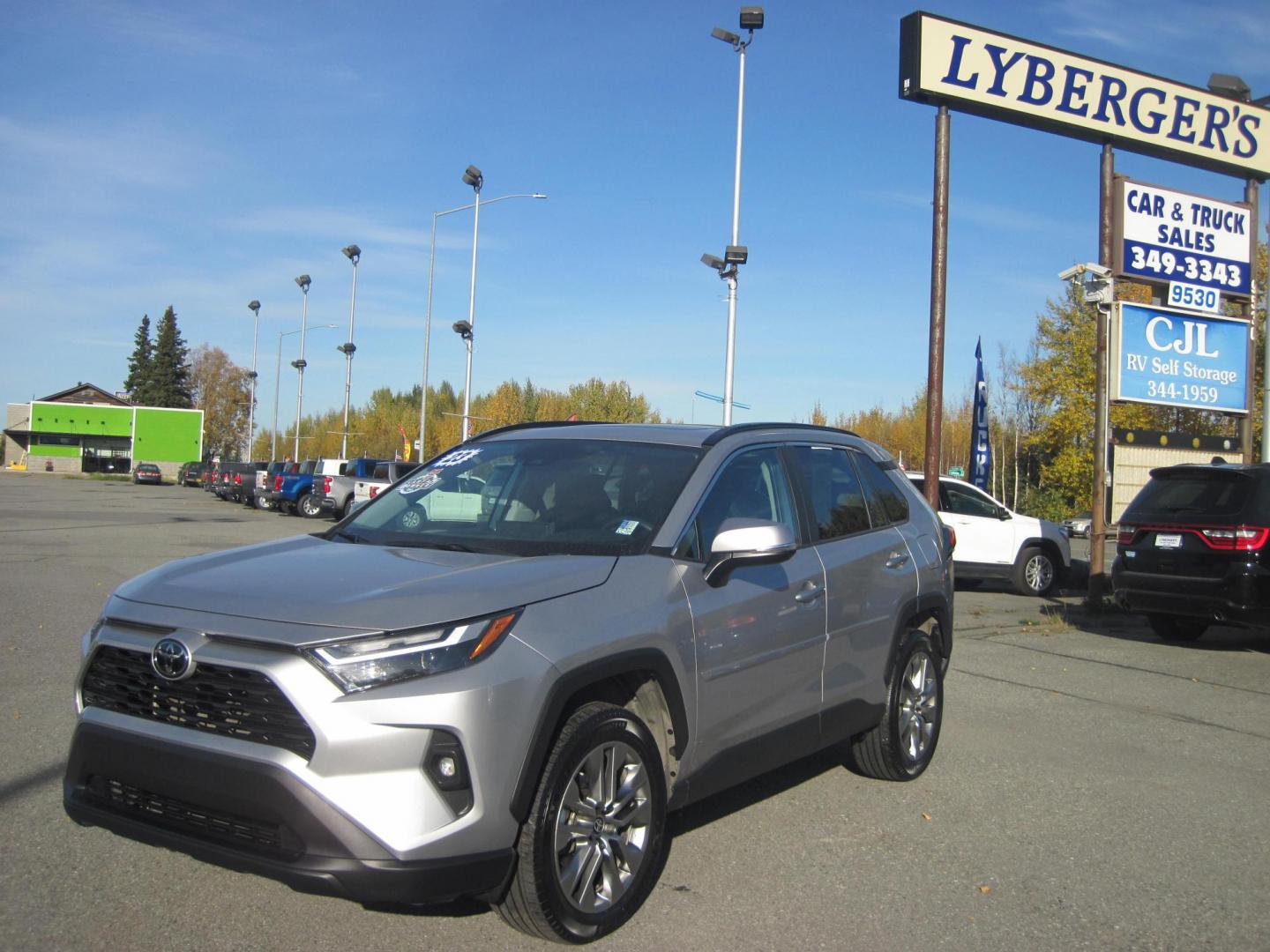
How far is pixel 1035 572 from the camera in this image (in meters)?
16.5

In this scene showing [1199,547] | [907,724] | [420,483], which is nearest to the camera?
[420,483]

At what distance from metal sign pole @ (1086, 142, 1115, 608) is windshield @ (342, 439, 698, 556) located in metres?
10.8

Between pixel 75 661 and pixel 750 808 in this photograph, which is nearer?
pixel 750 808

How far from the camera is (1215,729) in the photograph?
7301mm

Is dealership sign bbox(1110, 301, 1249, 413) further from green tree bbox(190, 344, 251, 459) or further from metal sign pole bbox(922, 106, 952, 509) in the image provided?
green tree bbox(190, 344, 251, 459)

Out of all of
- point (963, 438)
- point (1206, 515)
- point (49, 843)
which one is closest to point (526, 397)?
point (963, 438)

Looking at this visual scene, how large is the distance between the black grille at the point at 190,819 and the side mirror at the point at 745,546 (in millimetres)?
1810

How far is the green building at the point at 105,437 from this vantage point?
93000 mm

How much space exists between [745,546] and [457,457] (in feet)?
5.88

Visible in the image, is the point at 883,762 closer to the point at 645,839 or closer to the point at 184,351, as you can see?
the point at 645,839

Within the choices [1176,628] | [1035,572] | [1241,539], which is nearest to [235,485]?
[1035,572]

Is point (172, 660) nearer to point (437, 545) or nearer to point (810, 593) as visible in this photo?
point (437, 545)

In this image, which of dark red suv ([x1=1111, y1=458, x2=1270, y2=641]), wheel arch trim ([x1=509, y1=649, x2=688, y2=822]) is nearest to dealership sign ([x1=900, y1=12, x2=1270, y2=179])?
dark red suv ([x1=1111, y1=458, x2=1270, y2=641])

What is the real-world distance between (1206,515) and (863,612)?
656cm
